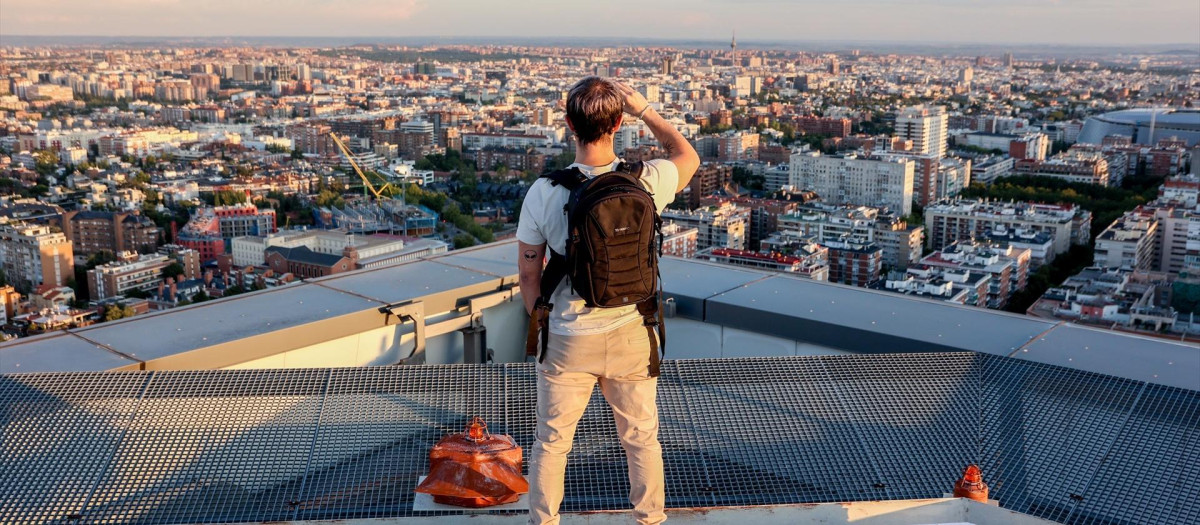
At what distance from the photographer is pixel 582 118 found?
2.51ft

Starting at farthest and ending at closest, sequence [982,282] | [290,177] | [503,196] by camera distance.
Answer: [290,177], [503,196], [982,282]

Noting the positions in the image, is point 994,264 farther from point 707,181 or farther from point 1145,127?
point 1145,127

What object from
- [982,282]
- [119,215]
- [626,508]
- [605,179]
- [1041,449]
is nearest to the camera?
[605,179]

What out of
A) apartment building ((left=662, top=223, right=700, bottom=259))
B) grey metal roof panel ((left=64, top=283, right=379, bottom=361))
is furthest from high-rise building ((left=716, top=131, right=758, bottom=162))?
grey metal roof panel ((left=64, top=283, right=379, bottom=361))

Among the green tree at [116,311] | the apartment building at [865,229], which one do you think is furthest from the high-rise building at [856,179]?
the green tree at [116,311]

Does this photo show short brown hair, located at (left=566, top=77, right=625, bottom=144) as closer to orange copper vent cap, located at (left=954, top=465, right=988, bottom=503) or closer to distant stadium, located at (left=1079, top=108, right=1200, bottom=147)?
orange copper vent cap, located at (left=954, top=465, right=988, bottom=503)

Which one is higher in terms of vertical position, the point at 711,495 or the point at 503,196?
the point at 711,495

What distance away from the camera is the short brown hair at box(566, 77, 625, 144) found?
758 millimetres

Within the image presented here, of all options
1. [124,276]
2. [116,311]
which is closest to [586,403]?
[116,311]

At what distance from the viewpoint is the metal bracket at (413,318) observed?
5.39 ft

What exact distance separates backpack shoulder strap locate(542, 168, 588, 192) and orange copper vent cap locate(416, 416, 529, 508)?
0.33 meters

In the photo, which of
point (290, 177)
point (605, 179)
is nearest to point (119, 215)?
point (290, 177)

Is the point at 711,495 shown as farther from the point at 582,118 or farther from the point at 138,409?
the point at 138,409

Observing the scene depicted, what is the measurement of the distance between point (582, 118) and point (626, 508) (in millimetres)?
401
